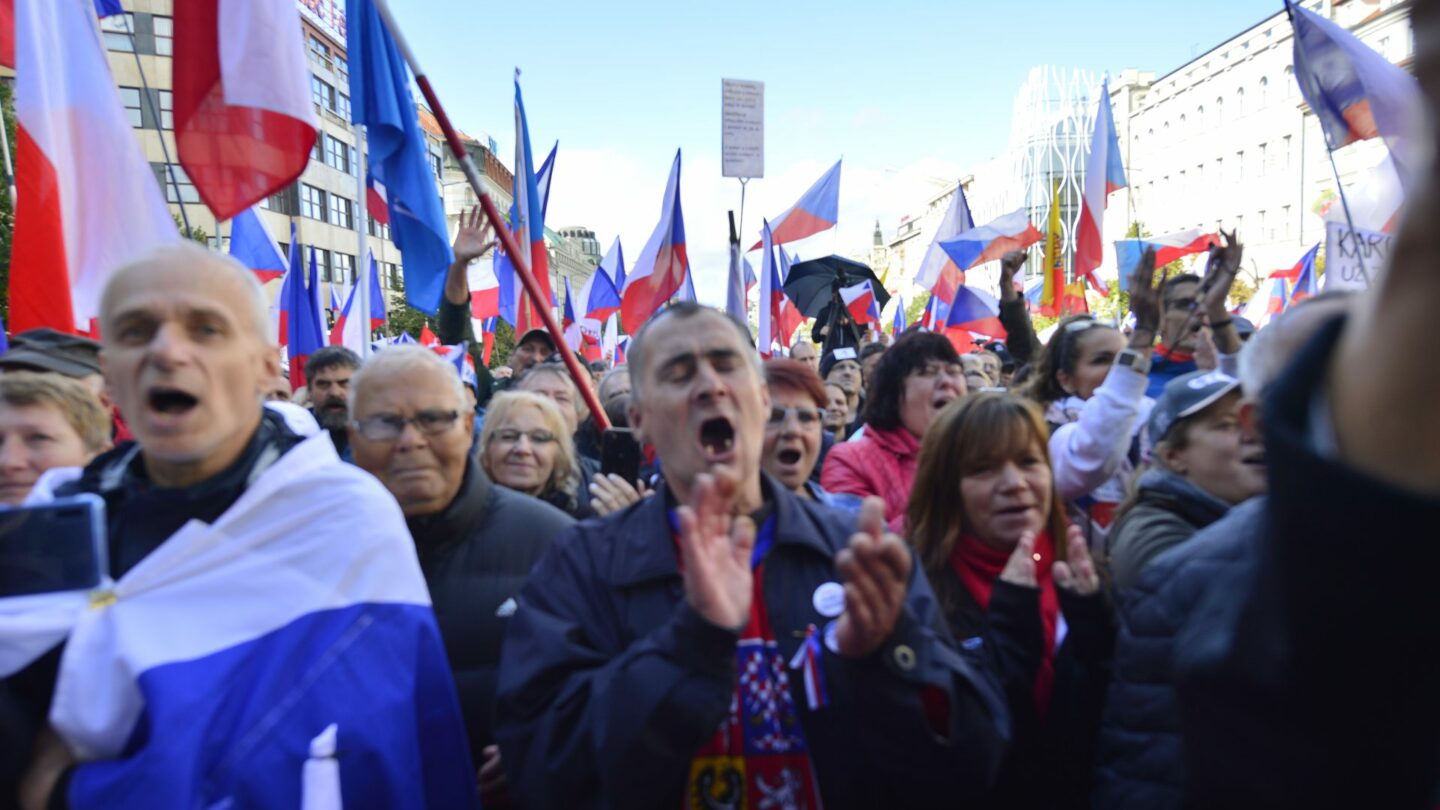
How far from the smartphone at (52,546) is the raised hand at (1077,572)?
90.3 inches

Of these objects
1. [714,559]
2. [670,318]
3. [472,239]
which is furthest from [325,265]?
[714,559]

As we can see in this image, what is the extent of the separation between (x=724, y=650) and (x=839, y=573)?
16.4 inches

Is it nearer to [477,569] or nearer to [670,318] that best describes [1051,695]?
[670,318]

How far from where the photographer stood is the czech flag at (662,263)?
9.32 m

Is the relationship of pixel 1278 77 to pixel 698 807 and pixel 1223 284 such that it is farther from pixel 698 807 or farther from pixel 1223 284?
pixel 698 807

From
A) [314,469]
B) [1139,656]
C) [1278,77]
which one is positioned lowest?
[1139,656]

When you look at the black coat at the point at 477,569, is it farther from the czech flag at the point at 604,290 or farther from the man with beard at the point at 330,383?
the czech flag at the point at 604,290

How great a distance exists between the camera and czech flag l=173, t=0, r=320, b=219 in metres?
4.38

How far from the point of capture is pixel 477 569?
280cm

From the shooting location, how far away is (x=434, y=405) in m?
2.99

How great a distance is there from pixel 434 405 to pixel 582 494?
4.20ft

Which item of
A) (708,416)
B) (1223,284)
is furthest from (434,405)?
(1223,284)

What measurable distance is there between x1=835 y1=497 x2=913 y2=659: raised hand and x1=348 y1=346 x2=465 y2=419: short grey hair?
5.83 ft

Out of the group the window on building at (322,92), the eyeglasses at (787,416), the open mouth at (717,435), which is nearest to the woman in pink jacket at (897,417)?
the eyeglasses at (787,416)
